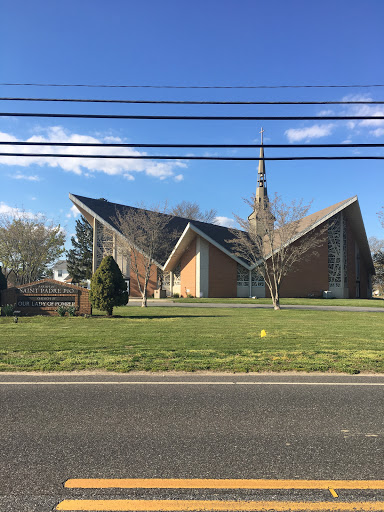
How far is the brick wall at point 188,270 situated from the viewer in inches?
1623

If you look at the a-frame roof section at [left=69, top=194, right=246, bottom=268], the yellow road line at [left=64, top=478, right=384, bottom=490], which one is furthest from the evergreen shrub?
the a-frame roof section at [left=69, top=194, right=246, bottom=268]

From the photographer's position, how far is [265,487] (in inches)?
119

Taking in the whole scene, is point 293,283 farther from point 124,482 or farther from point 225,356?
point 124,482

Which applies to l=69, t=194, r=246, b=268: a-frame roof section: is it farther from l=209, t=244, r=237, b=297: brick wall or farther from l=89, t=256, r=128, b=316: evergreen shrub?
l=89, t=256, r=128, b=316: evergreen shrub

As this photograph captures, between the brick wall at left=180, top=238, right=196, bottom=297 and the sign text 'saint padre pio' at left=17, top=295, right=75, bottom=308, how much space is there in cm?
2366

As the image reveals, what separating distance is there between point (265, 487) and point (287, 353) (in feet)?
20.2

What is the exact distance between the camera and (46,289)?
17.8m

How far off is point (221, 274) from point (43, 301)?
83.4 ft

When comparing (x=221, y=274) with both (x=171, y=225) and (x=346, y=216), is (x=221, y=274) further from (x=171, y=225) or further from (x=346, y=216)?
(x=346, y=216)


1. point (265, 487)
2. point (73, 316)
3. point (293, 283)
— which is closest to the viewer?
point (265, 487)

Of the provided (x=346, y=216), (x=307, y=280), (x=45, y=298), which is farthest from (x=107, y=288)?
(x=346, y=216)

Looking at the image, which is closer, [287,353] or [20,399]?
[20,399]

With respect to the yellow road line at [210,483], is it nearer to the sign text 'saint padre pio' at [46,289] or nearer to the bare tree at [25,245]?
the sign text 'saint padre pio' at [46,289]

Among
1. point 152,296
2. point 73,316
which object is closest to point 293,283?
point 152,296
